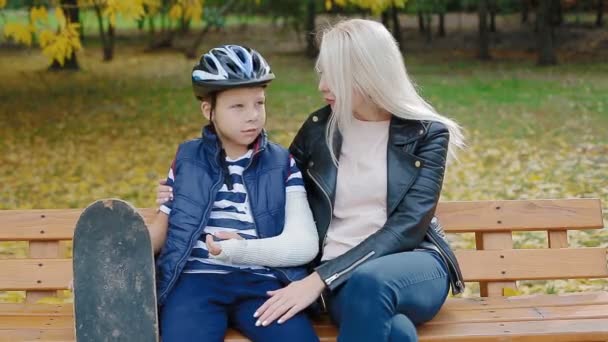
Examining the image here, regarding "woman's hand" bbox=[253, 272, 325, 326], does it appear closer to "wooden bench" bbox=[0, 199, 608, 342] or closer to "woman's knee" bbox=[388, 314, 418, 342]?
"woman's knee" bbox=[388, 314, 418, 342]

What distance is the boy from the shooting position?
3.53 meters

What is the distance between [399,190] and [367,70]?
0.44m

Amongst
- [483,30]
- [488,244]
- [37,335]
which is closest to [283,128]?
[488,244]

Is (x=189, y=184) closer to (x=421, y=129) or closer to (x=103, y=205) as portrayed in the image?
(x=103, y=205)

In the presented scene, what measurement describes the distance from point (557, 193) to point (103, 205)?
6.11 meters

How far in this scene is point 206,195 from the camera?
11.9 ft

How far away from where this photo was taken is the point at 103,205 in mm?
Result: 3438

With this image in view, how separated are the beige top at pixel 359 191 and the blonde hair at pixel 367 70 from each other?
0.46ft

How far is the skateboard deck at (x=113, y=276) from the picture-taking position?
3359 mm

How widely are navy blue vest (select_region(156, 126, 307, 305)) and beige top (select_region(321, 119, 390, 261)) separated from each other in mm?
185

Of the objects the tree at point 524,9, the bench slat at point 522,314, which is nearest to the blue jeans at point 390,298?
the bench slat at point 522,314

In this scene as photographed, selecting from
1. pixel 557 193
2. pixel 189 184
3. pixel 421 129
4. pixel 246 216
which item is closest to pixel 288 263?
pixel 246 216

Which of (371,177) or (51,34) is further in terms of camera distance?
(51,34)

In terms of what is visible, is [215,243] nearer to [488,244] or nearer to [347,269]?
[347,269]
